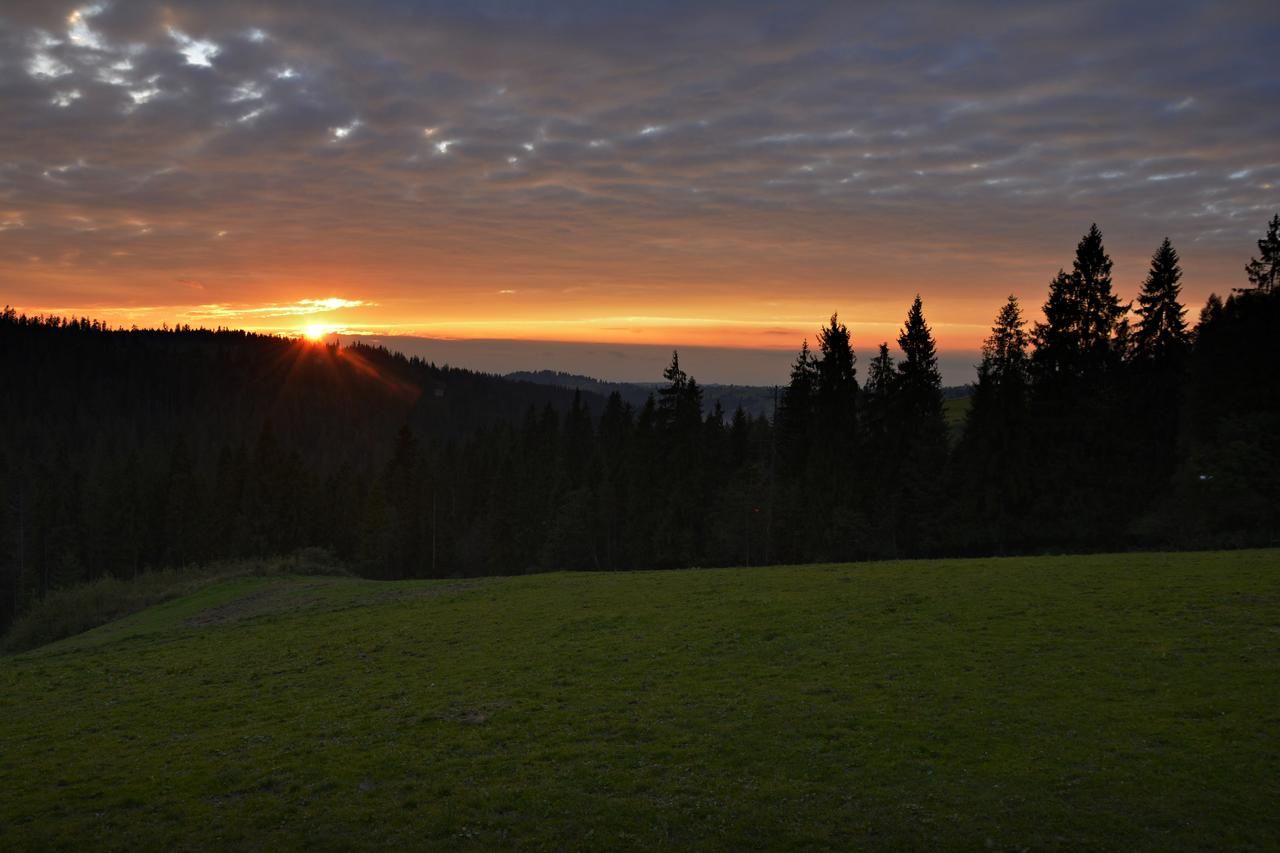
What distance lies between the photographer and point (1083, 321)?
69188 mm

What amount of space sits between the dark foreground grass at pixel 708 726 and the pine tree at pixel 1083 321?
3850 centimetres

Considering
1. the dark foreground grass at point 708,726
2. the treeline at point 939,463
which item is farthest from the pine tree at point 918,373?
the dark foreground grass at point 708,726

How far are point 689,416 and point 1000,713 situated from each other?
6990 cm

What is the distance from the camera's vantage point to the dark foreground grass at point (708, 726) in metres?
13.6

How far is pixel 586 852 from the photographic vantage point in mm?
12859

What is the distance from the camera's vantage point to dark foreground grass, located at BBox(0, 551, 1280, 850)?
13.6m

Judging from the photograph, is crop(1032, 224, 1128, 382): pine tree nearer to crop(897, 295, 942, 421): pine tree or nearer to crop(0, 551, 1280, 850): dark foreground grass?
crop(897, 295, 942, 421): pine tree

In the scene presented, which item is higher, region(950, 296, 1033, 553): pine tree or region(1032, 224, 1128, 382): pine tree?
region(1032, 224, 1128, 382): pine tree

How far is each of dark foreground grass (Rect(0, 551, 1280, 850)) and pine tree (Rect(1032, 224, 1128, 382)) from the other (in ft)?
126

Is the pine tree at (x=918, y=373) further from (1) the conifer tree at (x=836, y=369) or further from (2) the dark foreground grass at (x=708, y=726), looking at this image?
(2) the dark foreground grass at (x=708, y=726)

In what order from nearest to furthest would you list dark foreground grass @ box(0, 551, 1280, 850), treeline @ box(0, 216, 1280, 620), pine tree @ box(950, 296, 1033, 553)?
dark foreground grass @ box(0, 551, 1280, 850) < treeline @ box(0, 216, 1280, 620) < pine tree @ box(950, 296, 1033, 553)

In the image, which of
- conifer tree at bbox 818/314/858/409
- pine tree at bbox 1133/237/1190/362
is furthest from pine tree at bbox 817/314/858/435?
pine tree at bbox 1133/237/1190/362

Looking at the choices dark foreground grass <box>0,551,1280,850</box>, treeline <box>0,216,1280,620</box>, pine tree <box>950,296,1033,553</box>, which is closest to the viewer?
dark foreground grass <box>0,551,1280,850</box>

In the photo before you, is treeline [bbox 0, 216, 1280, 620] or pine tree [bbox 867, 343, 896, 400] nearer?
treeline [bbox 0, 216, 1280, 620]
